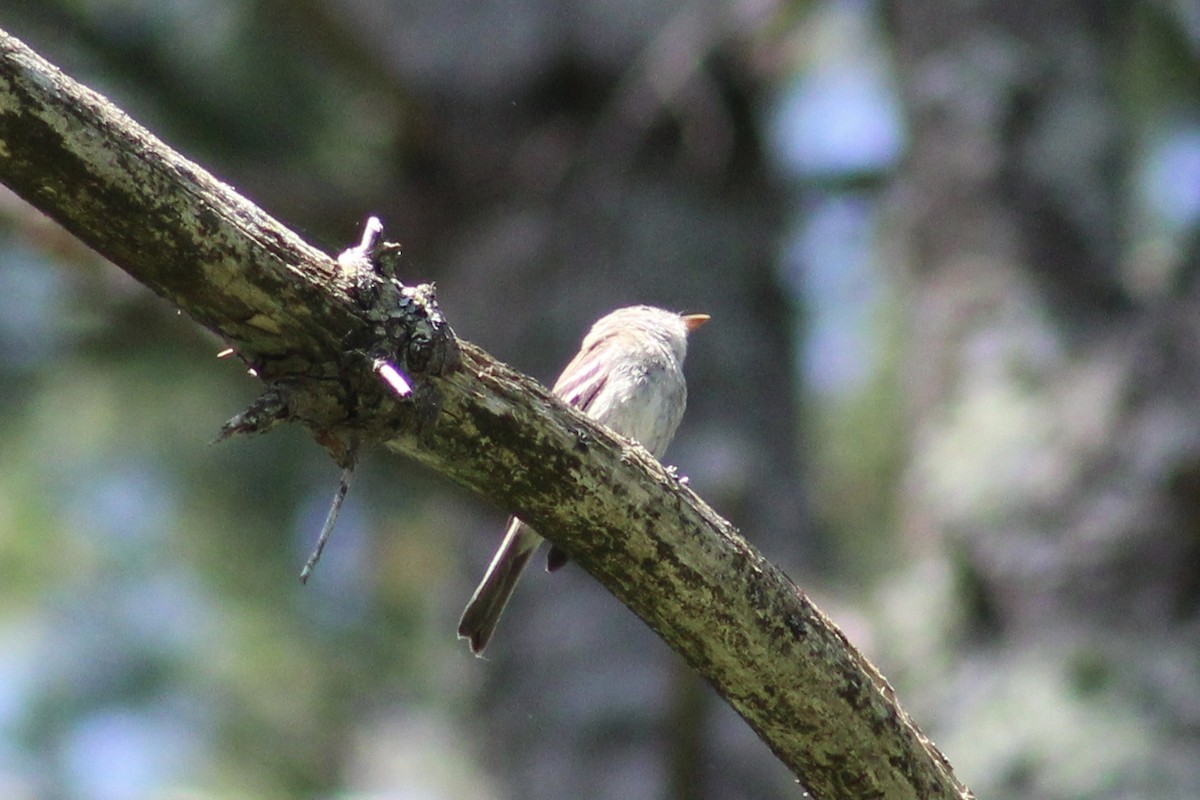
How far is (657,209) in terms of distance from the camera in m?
6.58

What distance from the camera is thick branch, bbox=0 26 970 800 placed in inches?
78.7

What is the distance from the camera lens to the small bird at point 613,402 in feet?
13.5

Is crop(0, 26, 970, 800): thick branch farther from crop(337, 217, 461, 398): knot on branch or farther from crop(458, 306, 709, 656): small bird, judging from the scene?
crop(458, 306, 709, 656): small bird

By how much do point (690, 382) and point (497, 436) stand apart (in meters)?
3.97

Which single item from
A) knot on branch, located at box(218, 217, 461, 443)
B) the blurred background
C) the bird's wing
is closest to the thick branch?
knot on branch, located at box(218, 217, 461, 443)

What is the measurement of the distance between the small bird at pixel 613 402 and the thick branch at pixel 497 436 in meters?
1.56

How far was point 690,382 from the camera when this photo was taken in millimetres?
6203

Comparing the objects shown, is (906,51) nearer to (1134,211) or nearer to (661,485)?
(1134,211)

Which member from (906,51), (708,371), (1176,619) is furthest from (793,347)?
(1176,619)

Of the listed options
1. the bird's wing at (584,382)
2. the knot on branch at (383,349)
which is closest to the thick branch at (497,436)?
the knot on branch at (383,349)

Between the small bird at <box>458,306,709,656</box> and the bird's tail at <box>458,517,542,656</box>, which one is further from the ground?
the small bird at <box>458,306,709,656</box>

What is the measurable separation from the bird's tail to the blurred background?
586mm

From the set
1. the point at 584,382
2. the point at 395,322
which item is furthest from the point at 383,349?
the point at 584,382

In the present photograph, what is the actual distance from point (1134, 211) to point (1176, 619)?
2.41 meters
